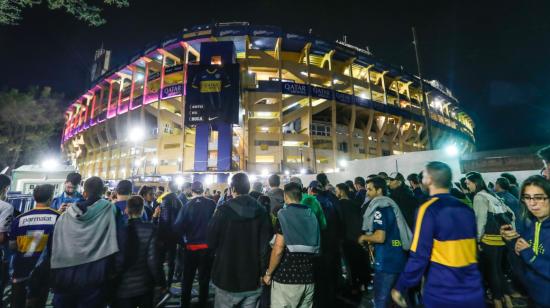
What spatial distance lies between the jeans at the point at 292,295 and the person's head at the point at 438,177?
164 centimetres

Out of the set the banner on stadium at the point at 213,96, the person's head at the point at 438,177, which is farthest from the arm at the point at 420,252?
the banner on stadium at the point at 213,96

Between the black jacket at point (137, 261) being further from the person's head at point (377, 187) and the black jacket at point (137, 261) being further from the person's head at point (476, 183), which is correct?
the person's head at point (476, 183)

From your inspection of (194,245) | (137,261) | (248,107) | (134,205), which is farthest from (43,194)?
(248,107)

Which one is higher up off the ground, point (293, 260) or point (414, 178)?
point (414, 178)

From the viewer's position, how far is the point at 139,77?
31.8m

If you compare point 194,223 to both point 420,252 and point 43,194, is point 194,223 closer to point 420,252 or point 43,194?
point 43,194

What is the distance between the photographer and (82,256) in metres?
2.20

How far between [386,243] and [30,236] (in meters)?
4.57

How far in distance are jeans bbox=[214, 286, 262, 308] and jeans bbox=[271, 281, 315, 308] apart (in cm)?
25

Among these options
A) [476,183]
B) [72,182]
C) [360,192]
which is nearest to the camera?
[476,183]

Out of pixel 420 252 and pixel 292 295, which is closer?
pixel 420 252

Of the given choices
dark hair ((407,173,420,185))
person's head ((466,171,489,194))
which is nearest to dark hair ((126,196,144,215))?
person's head ((466,171,489,194))

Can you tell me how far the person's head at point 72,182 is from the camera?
3.94m

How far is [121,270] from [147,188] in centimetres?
316
